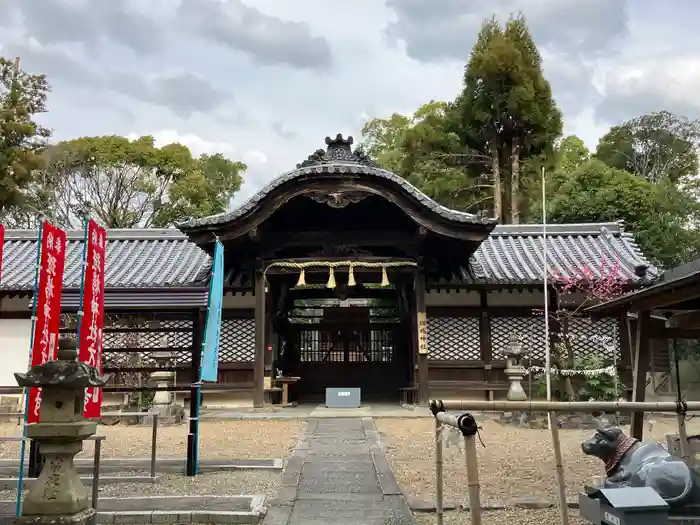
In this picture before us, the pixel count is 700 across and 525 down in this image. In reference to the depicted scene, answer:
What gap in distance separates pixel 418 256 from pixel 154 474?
7976 mm

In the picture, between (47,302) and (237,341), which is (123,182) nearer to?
(237,341)

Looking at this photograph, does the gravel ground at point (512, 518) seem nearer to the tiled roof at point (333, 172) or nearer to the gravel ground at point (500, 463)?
the gravel ground at point (500, 463)

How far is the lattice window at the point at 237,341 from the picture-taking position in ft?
44.9

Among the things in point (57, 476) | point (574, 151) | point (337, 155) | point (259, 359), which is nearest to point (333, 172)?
point (337, 155)

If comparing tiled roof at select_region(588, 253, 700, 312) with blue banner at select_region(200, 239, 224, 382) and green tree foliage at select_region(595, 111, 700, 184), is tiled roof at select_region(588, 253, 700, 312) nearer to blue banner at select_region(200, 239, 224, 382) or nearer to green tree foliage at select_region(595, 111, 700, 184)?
blue banner at select_region(200, 239, 224, 382)

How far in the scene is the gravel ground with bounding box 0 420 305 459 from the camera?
7.88m

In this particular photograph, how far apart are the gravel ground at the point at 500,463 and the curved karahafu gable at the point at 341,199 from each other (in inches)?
160

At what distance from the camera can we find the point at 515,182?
85.8 ft

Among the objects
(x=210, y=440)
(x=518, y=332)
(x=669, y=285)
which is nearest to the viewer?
(x=669, y=285)

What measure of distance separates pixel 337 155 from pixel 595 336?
7249mm

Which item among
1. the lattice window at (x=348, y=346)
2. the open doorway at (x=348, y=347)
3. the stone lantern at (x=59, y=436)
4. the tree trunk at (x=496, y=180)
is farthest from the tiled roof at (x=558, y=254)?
the stone lantern at (x=59, y=436)

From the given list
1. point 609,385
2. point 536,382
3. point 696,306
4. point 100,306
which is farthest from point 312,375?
point 696,306

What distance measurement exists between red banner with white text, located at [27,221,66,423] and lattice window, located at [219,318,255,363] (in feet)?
26.2

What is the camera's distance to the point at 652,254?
Result: 21.3m
